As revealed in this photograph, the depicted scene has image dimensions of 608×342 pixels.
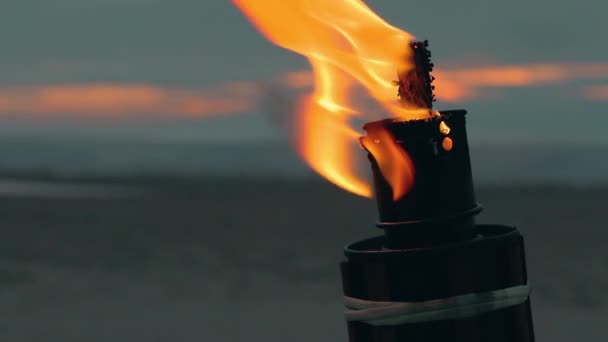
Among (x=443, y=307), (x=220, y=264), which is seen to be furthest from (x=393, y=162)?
(x=220, y=264)

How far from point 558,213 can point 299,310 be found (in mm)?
5123

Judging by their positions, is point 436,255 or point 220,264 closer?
point 436,255

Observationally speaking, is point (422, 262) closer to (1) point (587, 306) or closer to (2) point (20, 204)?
(1) point (587, 306)

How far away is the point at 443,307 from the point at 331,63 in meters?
0.56

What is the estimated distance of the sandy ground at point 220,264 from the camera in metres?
6.36

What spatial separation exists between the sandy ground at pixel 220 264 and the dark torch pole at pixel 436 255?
4.55 m

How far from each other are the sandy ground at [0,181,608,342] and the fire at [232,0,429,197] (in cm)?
429

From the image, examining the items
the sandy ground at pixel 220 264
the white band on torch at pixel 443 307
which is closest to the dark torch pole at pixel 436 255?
the white band on torch at pixel 443 307

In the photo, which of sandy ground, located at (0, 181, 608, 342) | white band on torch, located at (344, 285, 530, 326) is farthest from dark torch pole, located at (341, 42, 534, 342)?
sandy ground, located at (0, 181, 608, 342)

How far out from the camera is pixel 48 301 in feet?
23.5

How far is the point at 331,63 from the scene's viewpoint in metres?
1.80

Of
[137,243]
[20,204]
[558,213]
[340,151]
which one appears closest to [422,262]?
[340,151]

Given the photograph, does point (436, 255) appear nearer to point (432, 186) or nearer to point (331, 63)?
point (432, 186)

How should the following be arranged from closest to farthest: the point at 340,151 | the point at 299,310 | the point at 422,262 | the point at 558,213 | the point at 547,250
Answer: the point at 422,262 < the point at 340,151 < the point at 299,310 < the point at 547,250 < the point at 558,213
